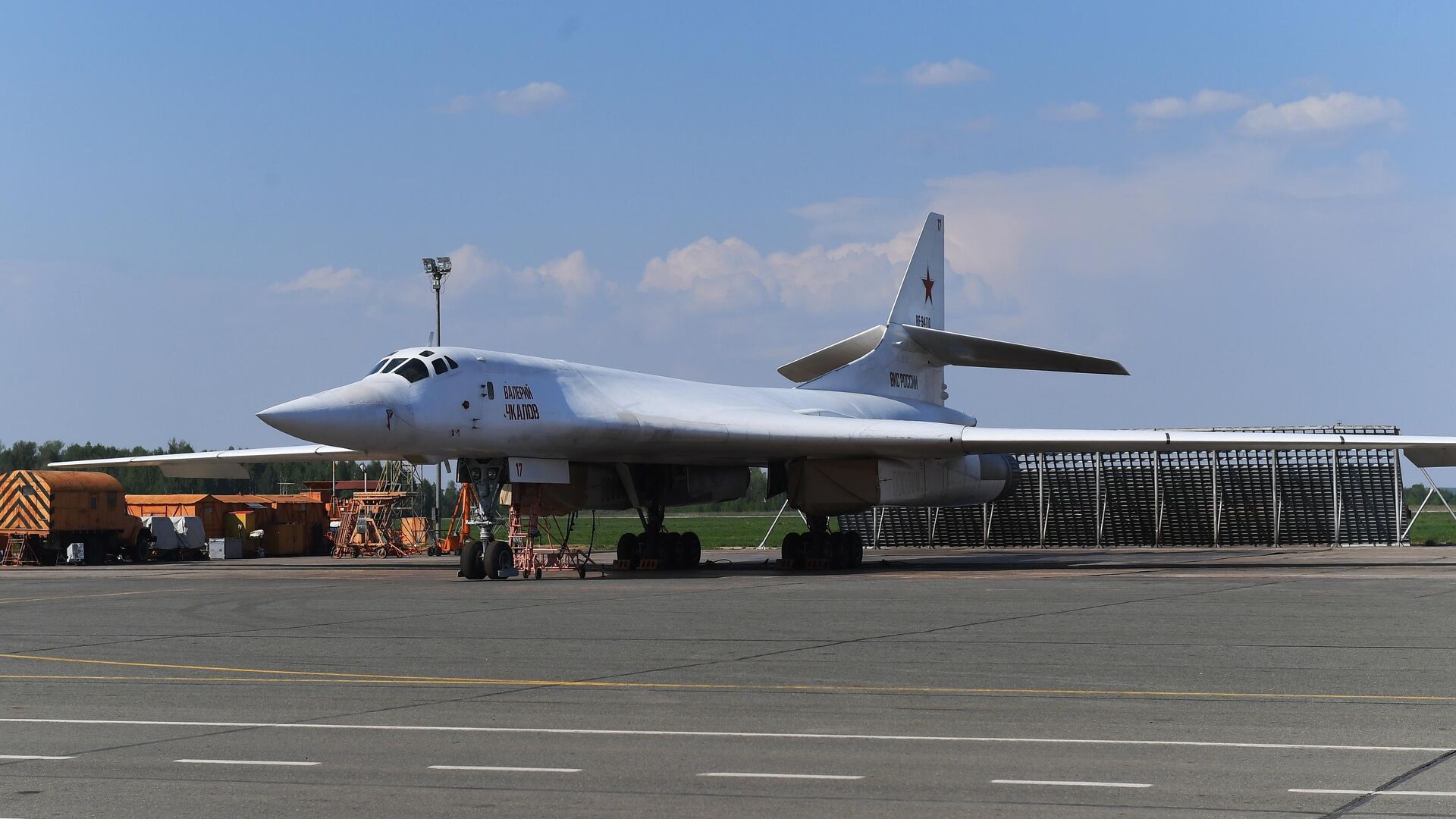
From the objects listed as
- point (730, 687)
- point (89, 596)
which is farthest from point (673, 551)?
point (730, 687)

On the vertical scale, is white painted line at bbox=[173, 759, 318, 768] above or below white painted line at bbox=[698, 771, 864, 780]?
above

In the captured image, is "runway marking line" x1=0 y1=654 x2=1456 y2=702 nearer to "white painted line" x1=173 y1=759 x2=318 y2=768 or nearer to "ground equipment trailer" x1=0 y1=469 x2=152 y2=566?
"white painted line" x1=173 y1=759 x2=318 y2=768

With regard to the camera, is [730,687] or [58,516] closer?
[730,687]

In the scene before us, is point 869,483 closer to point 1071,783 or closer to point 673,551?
point 673,551

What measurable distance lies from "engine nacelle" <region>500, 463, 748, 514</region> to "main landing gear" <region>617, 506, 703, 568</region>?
0.52 metres

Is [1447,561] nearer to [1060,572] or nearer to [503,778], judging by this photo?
[1060,572]

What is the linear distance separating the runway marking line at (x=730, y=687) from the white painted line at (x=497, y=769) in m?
2.40

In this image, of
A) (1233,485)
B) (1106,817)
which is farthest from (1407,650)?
(1233,485)

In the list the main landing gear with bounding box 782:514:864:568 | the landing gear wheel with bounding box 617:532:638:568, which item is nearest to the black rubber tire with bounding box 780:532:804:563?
the main landing gear with bounding box 782:514:864:568

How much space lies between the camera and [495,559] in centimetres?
1978

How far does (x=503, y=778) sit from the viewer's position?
5.76 m

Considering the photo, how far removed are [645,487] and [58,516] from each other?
44.3ft

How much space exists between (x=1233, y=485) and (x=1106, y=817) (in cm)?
3254

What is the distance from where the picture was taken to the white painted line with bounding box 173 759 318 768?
6.09 metres
